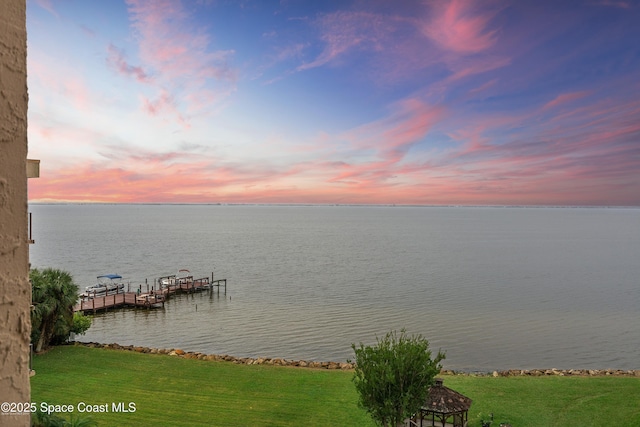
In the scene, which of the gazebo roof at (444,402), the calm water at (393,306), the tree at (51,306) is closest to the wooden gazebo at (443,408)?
the gazebo roof at (444,402)

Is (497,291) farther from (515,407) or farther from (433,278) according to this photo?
(515,407)

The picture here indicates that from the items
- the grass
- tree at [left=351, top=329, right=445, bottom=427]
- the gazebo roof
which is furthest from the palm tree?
the gazebo roof

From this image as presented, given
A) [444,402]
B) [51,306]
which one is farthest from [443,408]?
[51,306]

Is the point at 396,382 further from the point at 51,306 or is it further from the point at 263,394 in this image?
the point at 51,306

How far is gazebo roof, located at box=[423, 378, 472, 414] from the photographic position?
17438 millimetres

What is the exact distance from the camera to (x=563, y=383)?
23562 millimetres

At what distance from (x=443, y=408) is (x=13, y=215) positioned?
18.4 m

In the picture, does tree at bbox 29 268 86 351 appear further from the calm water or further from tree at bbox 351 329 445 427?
tree at bbox 351 329 445 427

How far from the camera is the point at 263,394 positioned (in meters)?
21.7

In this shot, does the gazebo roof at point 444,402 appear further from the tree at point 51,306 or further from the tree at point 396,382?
the tree at point 51,306

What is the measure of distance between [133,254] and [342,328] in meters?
69.9

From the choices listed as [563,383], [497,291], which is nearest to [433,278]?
[497,291]

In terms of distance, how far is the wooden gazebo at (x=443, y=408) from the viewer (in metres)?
17.5

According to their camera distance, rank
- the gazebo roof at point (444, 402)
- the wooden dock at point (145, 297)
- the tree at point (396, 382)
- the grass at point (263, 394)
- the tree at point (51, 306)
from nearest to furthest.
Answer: the tree at point (396, 382), the gazebo roof at point (444, 402), the grass at point (263, 394), the tree at point (51, 306), the wooden dock at point (145, 297)
